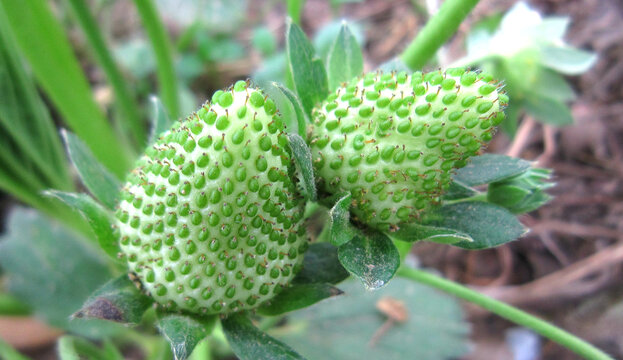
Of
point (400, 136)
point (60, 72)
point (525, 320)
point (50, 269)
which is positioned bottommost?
point (525, 320)

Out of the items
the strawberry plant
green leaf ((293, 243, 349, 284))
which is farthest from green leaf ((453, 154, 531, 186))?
green leaf ((293, 243, 349, 284))

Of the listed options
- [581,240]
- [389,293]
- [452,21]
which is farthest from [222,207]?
[581,240]

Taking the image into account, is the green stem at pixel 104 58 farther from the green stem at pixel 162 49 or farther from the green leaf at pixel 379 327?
the green leaf at pixel 379 327

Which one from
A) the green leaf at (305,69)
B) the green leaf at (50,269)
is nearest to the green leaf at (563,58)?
the green leaf at (305,69)

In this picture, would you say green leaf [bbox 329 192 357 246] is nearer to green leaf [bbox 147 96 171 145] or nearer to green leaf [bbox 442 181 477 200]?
green leaf [bbox 442 181 477 200]

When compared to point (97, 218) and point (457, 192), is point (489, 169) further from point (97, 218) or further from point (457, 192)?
point (97, 218)

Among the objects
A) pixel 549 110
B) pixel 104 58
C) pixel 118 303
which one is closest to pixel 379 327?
pixel 549 110

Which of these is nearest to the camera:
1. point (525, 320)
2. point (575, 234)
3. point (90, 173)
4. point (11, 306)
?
point (90, 173)

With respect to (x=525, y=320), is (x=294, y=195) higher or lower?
higher
